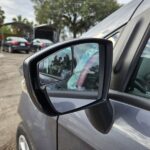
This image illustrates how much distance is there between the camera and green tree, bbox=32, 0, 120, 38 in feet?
141

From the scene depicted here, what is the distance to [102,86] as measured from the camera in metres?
1.78

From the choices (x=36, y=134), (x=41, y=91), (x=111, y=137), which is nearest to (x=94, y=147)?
(x=111, y=137)

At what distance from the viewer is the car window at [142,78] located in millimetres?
1797

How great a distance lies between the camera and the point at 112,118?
172 centimetres

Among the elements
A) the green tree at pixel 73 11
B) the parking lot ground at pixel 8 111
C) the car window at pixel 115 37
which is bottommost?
the parking lot ground at pixel 8 111

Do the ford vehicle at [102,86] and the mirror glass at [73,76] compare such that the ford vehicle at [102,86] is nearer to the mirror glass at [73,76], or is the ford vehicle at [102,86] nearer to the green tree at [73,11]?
the mirror glass at [73,76]

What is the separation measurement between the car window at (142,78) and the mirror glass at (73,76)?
167 mm

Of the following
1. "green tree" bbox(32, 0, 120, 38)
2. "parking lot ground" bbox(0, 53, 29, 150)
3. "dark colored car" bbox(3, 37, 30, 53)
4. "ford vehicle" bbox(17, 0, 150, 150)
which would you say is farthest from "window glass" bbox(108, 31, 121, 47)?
"green tree" bbox(32, 0, 120, 38)

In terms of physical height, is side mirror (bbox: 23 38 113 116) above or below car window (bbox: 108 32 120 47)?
below

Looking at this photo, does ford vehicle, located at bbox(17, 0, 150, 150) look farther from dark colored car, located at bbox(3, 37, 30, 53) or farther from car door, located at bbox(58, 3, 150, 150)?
dark colored car, located at bbox(3, 37, 30, 53)

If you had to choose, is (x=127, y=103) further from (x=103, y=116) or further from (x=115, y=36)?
(x=115, y=36)

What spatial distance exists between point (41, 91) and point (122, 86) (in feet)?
1.42

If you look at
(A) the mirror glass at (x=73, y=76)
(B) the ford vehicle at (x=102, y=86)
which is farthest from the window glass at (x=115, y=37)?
(A) the mirror glass at (x=73, y=76)

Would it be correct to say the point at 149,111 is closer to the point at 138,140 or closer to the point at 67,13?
the point at 138,140
